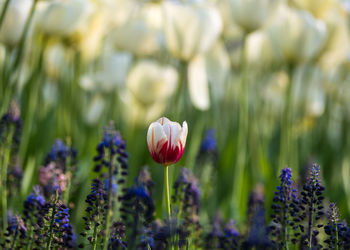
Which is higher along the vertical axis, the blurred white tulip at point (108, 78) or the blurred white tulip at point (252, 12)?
the blurred white tulip at point (108, 78)

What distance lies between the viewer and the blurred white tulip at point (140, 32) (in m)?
2.71

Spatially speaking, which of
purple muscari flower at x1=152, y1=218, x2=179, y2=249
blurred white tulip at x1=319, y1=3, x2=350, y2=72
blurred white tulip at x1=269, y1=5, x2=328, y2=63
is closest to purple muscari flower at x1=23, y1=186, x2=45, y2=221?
purple muscari flower at x1=152, y1=218, x2=179, y2=249

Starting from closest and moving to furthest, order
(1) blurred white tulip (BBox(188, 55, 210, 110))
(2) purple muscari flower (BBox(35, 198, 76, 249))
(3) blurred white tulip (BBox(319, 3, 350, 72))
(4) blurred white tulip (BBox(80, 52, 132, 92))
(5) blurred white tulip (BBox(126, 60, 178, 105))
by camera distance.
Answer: (2) purple muscari flower (BBox(35, 198, 76, 249)) < (1) blurred white tulip (BBox(188, 55, 210, 110)) < (3) blurred white tulip (BBox(319, 3, 350, 72)) < (5) blurred white tulip (BBox(126, 60, 178, 105)) < (4) blurred white tulip (BBox(80, 52, 132, 92))

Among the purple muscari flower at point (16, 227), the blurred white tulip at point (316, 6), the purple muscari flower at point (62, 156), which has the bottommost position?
the purple muscari flower at point (16, 227)

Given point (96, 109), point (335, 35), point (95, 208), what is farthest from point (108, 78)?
point (95, 208)

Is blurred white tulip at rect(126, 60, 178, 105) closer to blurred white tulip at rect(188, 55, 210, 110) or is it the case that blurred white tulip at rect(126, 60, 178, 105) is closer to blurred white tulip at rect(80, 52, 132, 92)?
blurred white tulip at rect(80, 52, 132, 92)

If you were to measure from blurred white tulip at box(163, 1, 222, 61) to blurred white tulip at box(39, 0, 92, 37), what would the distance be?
1.37 ft

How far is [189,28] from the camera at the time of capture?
2223 mm

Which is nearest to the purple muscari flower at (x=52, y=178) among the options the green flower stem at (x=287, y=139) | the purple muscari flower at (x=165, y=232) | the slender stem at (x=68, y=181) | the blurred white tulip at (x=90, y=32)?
the slender stem at (x=68, y=181)

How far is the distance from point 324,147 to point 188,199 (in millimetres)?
2479

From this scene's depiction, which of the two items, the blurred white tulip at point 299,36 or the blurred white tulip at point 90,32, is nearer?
the blurred white tulip at point 299,36

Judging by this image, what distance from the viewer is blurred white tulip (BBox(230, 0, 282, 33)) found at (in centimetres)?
229

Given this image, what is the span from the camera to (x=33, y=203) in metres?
1.01

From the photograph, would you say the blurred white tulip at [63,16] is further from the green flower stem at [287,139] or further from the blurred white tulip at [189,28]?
the green flower stem at [287,139]
